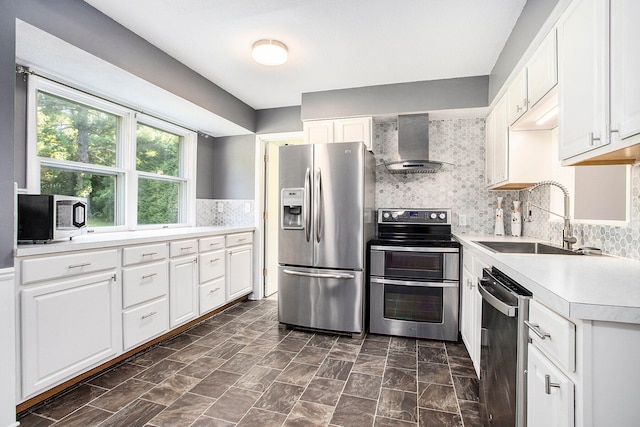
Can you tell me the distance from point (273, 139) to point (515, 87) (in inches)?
110

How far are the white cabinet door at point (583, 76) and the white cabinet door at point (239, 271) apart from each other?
316 centimetres

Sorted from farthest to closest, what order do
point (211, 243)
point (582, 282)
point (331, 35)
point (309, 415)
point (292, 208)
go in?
point (211, 243) < point (292, 208) < point (331, 35) < point (309, 415) < point (582, 282)

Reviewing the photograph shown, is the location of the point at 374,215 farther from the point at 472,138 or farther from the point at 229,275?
the point at 229,275

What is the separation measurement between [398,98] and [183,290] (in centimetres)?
289

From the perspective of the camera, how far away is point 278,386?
205cm

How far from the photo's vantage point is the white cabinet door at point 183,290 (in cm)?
274

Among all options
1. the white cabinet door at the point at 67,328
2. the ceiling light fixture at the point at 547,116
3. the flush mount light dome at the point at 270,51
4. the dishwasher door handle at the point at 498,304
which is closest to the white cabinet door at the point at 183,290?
the white cabinet door at the point at 67,328

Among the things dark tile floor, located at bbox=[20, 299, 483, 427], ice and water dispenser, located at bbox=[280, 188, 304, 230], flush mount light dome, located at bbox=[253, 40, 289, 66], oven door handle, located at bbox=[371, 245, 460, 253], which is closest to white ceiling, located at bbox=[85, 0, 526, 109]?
flush mount light dome, located at bbox=[253, 40, 289, 66]

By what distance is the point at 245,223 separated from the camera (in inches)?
163

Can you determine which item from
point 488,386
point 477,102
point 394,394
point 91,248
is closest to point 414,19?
point 477,102

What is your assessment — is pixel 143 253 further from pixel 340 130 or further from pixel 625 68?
pixel 625 68

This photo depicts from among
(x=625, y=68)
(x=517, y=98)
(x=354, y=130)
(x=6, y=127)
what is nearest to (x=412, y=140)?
(x=354, y=130)

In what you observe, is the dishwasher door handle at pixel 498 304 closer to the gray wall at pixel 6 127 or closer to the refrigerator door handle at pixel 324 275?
the refrigerator door handle at pixel 324 275

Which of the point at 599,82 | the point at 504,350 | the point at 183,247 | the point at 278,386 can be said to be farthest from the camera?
the point at 183,247
